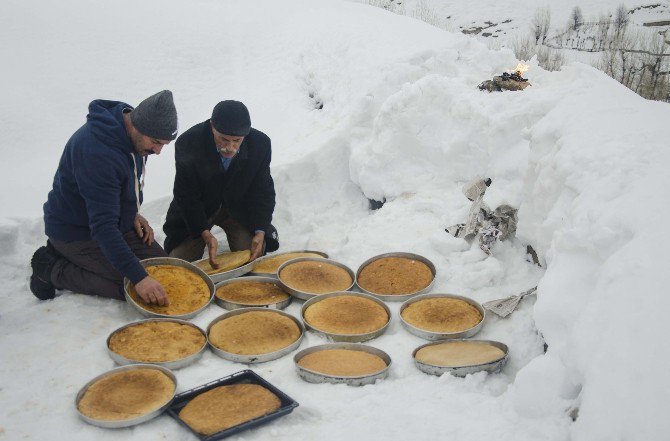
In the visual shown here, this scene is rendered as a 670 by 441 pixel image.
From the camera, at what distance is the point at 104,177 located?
326 cm

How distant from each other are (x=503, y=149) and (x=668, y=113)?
1231 millimetres

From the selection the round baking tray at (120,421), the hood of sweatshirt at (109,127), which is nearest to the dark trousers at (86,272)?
the hood of sweatshirt at (109,127)

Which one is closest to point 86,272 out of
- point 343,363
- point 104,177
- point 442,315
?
point 104,177

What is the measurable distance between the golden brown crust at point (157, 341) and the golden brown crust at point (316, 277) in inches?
33.4

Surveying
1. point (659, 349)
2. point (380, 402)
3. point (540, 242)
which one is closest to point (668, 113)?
point (540, 242)

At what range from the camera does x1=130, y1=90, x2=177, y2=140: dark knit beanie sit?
3.19 m

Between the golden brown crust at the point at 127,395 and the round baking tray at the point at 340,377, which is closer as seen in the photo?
the golden brown crust at the point at 127,395

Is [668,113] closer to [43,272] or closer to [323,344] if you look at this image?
[323,344]

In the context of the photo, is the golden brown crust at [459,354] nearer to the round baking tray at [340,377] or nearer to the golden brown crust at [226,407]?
the round baking tray at [340,377]

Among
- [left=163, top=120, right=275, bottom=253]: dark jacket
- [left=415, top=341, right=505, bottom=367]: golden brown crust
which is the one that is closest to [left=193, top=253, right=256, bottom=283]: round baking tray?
[left=163, top=120, right=275, bottom=253]: dark jacket

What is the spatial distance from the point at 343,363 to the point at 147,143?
1.76 metres

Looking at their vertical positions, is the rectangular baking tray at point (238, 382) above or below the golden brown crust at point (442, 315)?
below

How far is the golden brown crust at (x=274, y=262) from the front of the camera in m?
4.26

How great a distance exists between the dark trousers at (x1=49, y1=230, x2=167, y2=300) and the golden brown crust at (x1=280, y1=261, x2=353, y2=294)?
116 centimetres
